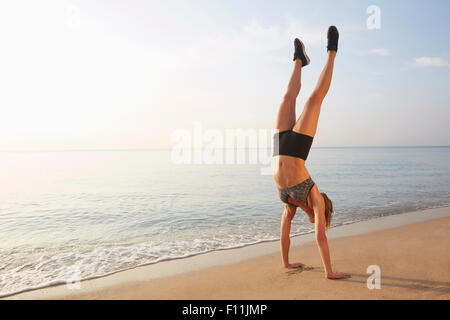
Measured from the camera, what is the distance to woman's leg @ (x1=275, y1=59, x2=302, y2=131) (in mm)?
4172

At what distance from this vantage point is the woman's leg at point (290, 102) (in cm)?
417

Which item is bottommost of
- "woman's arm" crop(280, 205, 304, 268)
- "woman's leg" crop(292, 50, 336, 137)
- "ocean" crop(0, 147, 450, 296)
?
"ocean" crop(0, 147, 450, 296)

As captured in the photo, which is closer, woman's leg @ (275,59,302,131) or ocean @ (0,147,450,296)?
woman's leg @ (275,59,302,131)

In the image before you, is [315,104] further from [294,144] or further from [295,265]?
[295,265]

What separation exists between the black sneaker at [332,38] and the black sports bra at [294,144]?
4.15ft

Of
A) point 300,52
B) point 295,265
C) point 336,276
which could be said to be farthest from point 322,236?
point 300,52

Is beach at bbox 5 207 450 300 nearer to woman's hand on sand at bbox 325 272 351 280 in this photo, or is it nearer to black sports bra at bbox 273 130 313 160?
woman's hand on sand at bbox 325 272 351 280

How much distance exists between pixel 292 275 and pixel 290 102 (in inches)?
99.0

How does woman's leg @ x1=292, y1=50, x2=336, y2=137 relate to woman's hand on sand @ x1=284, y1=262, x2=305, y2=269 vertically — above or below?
above

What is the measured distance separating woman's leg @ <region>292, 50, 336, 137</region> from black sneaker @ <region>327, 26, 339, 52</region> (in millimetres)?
68

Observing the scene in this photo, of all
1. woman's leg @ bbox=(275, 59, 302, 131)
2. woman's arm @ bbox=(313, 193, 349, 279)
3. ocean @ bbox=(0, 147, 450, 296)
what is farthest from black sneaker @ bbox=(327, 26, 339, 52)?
ocean @ bbox=(0, 147, 450, 296)

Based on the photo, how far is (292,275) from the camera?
427 centimetres

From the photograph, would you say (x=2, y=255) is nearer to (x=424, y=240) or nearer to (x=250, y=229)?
(x=250, y=229)
